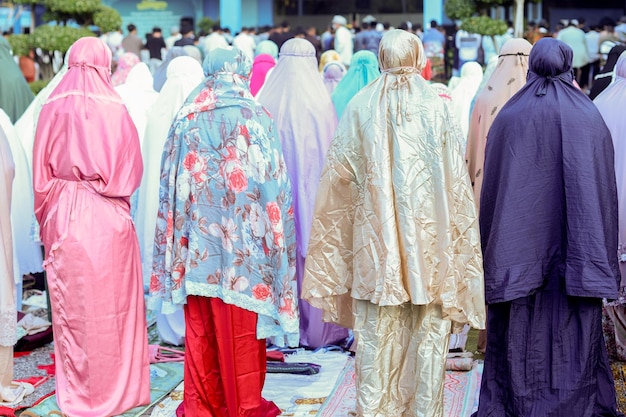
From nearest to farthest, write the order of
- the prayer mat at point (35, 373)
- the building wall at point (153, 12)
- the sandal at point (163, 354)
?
the prayer mat at point (35, 373) < the sandal at point (163, 354) < the building wall at point (153, 12)

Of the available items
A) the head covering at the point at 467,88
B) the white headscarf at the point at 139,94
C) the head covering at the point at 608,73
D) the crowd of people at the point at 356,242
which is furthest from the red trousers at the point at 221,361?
the head covering at the point at 467,88

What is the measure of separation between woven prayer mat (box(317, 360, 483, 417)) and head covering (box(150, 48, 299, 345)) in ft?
1.62

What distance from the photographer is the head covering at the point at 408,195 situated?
148 inches

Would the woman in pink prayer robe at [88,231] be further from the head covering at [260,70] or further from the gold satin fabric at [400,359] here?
the head covering at [260,70]

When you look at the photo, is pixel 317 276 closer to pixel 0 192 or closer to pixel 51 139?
pixel 51 139

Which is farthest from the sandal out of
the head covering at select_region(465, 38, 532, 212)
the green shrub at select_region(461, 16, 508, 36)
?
the green shrub at select_region(461, 16, 508, 36)

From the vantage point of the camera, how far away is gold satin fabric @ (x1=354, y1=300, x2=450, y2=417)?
3812 mm

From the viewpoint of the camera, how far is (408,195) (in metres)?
3.77

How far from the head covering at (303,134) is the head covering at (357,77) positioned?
27.6 inches

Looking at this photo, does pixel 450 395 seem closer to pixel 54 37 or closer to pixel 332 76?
pixel 332 76

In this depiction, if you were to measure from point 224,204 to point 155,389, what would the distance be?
3.90ft

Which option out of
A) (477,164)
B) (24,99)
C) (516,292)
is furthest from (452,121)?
Result: (24,99)

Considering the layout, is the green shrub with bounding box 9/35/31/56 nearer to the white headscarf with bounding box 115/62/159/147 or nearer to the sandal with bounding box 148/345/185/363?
the white headscarf with bounding box 115/62/159/147

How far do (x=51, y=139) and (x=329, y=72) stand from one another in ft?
10.3
